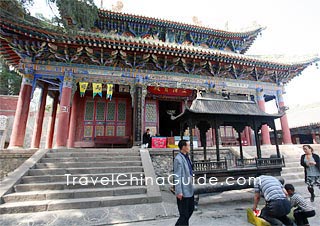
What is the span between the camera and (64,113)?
7.45m

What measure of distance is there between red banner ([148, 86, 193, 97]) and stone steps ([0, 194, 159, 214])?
644 cm

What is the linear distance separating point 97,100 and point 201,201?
25.9 feet

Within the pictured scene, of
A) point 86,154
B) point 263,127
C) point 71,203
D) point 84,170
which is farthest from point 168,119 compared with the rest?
point 71,203

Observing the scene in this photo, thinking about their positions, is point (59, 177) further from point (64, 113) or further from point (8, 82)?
point (8, 82)

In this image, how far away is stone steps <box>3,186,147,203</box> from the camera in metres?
4.20

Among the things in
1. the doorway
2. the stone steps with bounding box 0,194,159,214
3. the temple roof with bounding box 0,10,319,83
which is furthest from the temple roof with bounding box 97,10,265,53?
the stone steps with bounding box 0,194,159,214

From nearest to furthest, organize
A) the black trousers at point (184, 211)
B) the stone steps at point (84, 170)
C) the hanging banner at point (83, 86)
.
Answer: the black trousers at point (184, 211) < the stone steps at point (84, 170) < the hanging banner at point (83, 86)

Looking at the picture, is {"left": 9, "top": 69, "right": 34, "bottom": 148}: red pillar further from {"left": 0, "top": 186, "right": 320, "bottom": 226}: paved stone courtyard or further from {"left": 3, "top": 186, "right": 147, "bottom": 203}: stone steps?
{"left": 0, "top": 186, "right": 320, "bottom": 226}: paved stone courtyard

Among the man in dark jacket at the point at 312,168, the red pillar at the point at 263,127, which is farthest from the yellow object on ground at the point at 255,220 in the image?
the red pillar at the point at 263,127

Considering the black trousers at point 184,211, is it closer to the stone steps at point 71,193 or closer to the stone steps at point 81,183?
the stone steps at point 81,183

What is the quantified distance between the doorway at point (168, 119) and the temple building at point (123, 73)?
23cm

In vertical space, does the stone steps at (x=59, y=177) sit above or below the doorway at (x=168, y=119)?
below

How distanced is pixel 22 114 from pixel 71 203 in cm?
516

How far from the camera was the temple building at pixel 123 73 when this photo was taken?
7234 mm
